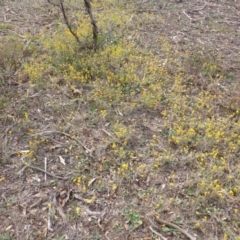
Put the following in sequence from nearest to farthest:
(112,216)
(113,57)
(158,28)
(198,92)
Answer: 1. (112,216)
2. (198,92)
3. (113,57)
4. (158,28)

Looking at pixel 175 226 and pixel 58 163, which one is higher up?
pixel 58 163

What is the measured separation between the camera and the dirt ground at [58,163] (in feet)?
9.68

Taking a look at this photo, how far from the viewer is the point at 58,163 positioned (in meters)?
3.59

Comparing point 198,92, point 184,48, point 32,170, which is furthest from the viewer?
point 184,48

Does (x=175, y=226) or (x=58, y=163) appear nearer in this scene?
(x=175, y=226)

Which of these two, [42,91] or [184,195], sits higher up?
[42,91]

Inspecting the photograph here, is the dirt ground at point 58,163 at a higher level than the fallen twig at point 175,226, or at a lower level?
higher

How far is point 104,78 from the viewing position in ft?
16.1

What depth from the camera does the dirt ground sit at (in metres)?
2.95

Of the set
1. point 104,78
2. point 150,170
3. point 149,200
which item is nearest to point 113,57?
point 104,78

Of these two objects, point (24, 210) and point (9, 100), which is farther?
point (9, 100)

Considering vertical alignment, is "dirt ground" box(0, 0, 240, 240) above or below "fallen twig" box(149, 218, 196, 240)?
above

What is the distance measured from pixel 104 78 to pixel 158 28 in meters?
2.19

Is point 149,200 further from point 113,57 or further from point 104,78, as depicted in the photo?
point 113,57
